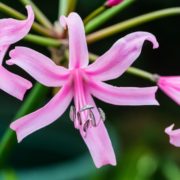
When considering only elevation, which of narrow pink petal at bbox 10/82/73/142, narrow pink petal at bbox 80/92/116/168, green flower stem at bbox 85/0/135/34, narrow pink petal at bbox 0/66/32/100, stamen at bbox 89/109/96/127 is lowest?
narrow pink petal at bbox 80/92/116/168

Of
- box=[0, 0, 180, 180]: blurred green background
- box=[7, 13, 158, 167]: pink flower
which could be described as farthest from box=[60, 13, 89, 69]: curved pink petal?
box=[0, 0, 180, 180]: blurred green background

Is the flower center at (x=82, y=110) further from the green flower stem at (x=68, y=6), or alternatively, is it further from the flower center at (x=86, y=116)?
the green flower stem at (x=68, y=6)

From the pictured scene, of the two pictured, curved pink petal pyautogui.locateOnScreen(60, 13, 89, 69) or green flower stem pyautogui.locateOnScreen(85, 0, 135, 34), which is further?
green flower stem pyautogui.locateOnScreen(85, 0, 135, 34)

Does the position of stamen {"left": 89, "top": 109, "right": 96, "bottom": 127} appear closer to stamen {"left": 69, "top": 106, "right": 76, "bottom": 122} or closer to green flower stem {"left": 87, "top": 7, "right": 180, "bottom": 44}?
stamen {"left": 69, "top": 106, "right": 76, "bottom": 122}

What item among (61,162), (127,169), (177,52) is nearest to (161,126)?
(177,52)

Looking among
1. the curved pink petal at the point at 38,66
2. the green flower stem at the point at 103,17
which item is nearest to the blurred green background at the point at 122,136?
the green flower stem at the point at 103,17

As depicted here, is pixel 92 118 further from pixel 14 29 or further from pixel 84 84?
pixel 14 29
